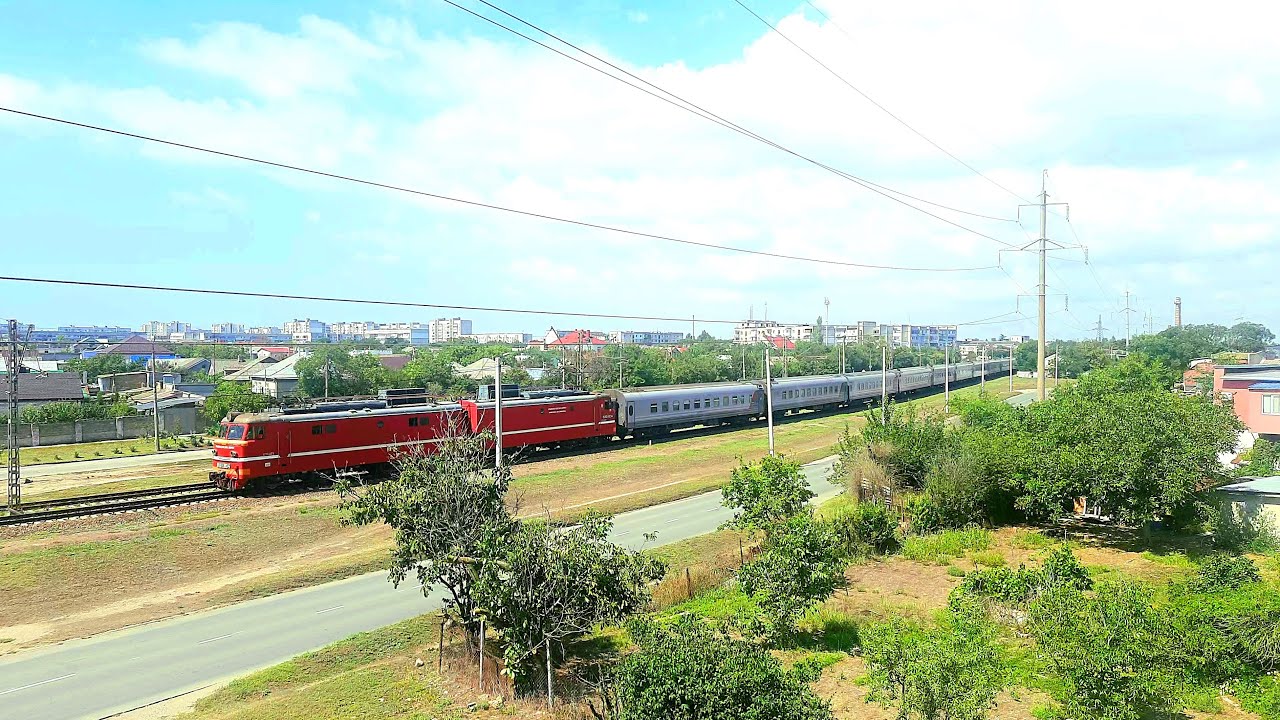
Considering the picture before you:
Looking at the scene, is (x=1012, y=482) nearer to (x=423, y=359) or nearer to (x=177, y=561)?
(x=177, y=561)

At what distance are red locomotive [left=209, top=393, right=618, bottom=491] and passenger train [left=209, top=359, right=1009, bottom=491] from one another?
0.04 meters

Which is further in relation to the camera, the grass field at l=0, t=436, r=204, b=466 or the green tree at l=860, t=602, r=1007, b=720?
the grass field at l=0, t=436, r=204, b=466

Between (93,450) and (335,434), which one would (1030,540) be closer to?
(335,434)

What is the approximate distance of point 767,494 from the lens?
1827 centimetres

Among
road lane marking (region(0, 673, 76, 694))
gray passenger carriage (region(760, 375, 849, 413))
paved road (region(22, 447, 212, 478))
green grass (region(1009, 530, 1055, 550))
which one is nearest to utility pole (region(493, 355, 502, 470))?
road lane marking (region(0, 673, 76, 694))

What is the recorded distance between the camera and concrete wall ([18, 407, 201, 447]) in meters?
49.9

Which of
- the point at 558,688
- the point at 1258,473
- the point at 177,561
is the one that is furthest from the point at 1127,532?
the point at 177,561

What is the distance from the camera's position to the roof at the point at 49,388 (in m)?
60.9

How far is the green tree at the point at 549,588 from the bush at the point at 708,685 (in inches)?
113

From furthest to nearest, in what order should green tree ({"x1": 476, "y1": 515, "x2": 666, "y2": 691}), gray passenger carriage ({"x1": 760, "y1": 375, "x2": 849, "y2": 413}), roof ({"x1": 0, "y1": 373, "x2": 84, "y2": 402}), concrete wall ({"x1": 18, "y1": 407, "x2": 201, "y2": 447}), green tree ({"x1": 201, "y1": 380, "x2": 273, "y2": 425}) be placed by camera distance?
roof ({"x1": 0, "y1": 373, "x2": 84, "y2": 402})
gray passenger carriage ({"x1": 760, "y1": 375, "x2": 849, "y2": 413})
green tree ({"x1": 201, "y1": 380, "x2": 273, "y2": 425})
concrete wall ({"x1": 18, "y1": 407, "x2": 201, "y2": 447})
green tree ({"x1": 476, "y1": 515, "x2": 666, "y2": 691})

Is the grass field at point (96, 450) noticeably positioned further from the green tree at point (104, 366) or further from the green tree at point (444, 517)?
the green tree at point (104, 366)

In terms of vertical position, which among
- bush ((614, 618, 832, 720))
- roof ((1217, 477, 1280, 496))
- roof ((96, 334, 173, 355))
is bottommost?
roof ((1217, 477, 1280, 496))

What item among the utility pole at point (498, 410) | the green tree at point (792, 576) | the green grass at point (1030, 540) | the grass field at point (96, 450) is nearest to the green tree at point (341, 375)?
the grass field at point (96, 450)

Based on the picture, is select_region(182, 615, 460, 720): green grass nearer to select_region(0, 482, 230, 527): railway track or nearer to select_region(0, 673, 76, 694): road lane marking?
select_region(0, 673, 76, 694): road lane marking
